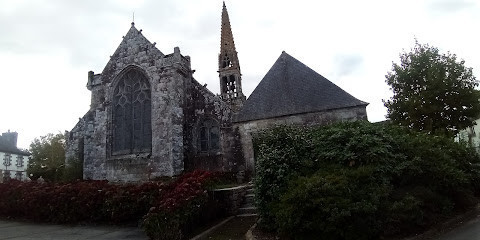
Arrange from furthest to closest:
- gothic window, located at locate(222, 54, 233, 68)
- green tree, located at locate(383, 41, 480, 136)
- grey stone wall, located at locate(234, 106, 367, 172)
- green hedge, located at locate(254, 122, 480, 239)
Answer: gothic window, located at locate(222, 54, 233, 68)
green tree, located at locate(383, 41, 480, 136)
grey stone wall, located at locate(234, 106, 367, 172)
green hedge, located at locate(254, 122, 480, 239)

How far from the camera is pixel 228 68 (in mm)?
31234

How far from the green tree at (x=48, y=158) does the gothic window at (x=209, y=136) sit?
9408mm

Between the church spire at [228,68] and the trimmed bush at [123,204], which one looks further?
the church spire at [228,68]

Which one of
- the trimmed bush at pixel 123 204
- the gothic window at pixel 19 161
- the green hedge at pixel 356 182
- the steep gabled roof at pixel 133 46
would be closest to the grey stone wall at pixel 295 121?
the green hedge at pixel 356 182

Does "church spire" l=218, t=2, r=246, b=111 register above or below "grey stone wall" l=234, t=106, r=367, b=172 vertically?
above

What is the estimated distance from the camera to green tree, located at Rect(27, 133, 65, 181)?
20327 mm

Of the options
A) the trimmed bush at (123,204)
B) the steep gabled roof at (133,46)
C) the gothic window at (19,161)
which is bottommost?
the trimmed bush at (123,204)

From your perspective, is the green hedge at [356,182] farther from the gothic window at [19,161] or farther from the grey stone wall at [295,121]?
the gothic window at [19,161]

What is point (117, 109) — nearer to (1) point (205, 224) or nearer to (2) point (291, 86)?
(2) point (291, 86)

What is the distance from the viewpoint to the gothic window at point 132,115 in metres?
16.2

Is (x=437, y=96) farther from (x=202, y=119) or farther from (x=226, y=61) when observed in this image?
(x=226, y=61)

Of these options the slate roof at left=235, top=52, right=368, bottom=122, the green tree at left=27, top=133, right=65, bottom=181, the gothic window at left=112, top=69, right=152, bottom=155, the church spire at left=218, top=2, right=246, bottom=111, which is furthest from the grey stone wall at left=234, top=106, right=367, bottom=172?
the church spire at left=218, top=2, right=246, bottom=111

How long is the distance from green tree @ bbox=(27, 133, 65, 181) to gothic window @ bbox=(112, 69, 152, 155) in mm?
5629

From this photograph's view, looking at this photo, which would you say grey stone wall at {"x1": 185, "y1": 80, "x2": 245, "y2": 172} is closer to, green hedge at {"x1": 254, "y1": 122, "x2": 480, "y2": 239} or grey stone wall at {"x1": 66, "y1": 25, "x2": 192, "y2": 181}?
grey stone wall at {"x1": 66, "y1": 25, "x2": 192, "y2": 181}
